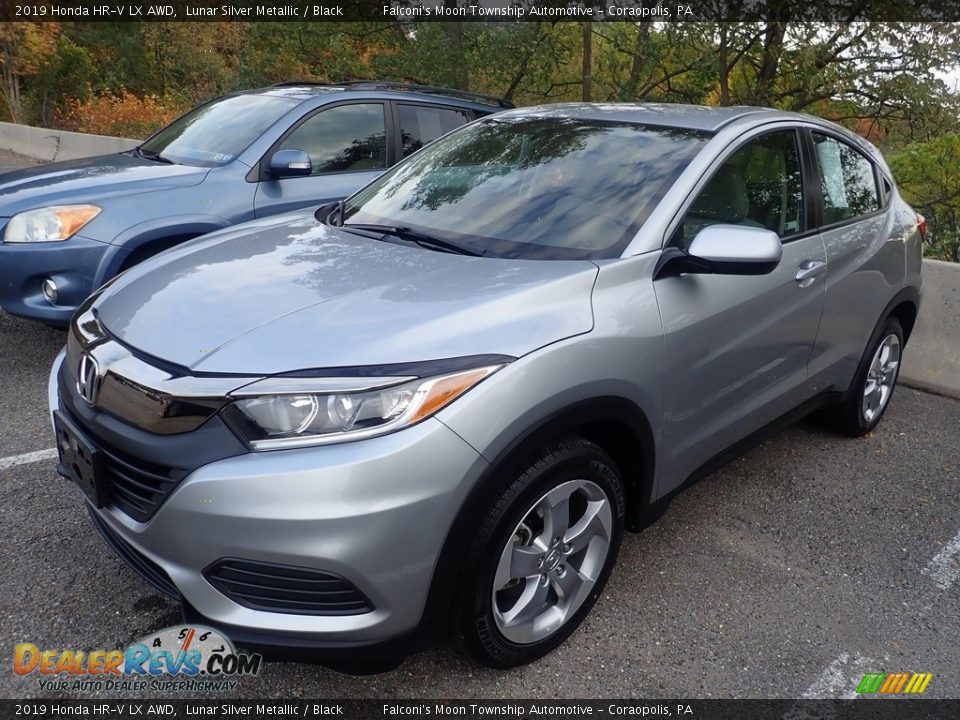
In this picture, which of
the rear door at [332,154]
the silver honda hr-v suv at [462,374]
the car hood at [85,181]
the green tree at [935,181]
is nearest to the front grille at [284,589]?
the silver honda hr-v suv at [462,374]

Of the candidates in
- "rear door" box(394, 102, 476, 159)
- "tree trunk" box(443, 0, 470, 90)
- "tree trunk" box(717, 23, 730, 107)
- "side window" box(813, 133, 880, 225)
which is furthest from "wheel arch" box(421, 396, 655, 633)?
"tree trunk" box(443, 0, 470, 90)

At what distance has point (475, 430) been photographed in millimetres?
1983

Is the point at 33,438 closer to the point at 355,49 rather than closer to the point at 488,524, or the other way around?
the point at 488,524

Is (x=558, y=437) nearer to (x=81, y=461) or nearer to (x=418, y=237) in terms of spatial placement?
(x=418, y=237)

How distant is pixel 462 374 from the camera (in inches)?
79.2

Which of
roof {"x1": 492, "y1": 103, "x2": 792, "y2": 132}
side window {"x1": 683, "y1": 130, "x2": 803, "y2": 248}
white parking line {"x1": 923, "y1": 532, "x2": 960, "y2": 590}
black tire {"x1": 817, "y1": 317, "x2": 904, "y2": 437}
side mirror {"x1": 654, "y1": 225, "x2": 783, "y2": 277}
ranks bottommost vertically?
white parking line {"x1": 923, "y1": 532, "x2": 960, "y2": 590}

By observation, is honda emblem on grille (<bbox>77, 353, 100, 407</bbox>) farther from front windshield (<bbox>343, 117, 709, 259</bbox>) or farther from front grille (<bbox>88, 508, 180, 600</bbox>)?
front windshield (<bbox>343, 117, 709, 259</bbox>)

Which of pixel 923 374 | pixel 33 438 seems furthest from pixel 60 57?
pixel 923 374

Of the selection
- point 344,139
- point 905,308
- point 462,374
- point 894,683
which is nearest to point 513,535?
point 462,374

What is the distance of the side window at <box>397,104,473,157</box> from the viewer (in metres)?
5.61

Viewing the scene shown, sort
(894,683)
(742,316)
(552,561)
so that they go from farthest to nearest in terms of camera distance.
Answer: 1. (742,316)
2. (894,683)
3. (552,561)

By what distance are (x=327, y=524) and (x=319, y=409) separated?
0.28m

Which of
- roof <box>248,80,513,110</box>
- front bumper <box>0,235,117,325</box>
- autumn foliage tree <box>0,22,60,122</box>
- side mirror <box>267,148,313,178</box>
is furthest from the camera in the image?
autumn foliage tree <box>0,22,60,122</box>

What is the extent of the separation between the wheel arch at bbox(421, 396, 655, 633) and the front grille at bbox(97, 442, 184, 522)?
2.34 feet
